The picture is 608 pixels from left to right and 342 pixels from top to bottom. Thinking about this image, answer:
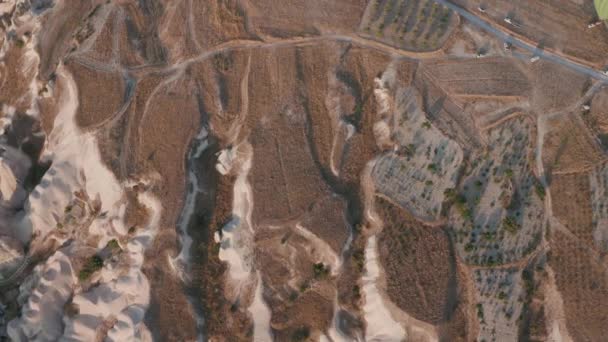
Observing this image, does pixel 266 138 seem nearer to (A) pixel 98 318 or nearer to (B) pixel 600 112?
(A) pixel 98 318

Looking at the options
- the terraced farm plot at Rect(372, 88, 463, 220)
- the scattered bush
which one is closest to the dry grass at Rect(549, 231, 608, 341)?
the terraced farm plot at Rect(372, 88, 463, 220)

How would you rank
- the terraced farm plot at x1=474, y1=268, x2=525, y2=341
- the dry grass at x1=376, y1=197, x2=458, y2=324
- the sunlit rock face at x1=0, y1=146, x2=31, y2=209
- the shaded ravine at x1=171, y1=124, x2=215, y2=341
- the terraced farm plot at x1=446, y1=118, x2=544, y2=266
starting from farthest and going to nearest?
1. the sunlit rock face at x1=0, y1=146, x2=31, y2=209
2. the shaded ravine at x1=171, y1=124, x2=215, y2=341
3. the terraced farm plot at x1=446, y1=118, x2=544, y2=266
4. the terraced farm plot at x1=474, y1=268, x2=525, y2=341
5. the dry grass at x1=376, y1=197, x2=458, y2=324

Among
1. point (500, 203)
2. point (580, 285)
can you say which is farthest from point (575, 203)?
point (580, 285)

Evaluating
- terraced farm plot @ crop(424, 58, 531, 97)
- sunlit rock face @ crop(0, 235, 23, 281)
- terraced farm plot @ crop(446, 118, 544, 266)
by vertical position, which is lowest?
sunlit rock face @ crop(0, 235, 23, 281)

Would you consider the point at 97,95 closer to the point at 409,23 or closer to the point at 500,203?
the point at 409,23

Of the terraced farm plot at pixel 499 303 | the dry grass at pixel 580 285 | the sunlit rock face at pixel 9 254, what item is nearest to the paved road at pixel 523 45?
the dry grass at pixel 580 285

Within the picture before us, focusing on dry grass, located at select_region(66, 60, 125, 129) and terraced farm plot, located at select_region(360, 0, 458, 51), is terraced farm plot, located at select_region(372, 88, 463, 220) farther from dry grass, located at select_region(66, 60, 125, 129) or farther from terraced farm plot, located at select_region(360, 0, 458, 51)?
dry grass, located at select_region(66, 60, 125, 129)

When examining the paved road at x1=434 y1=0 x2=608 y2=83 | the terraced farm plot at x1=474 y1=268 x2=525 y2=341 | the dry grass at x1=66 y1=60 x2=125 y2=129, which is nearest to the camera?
the terraced farm plot at x1=474 y1=268 x2=525 y2=341
